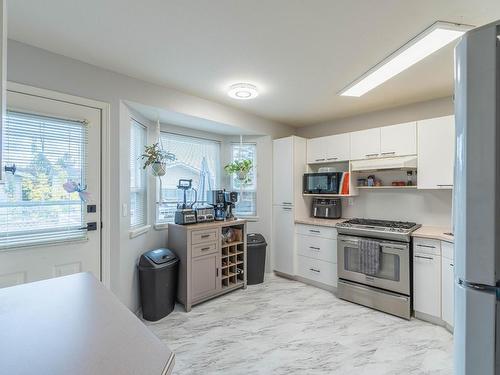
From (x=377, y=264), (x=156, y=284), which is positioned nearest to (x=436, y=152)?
(x=377, y=264)

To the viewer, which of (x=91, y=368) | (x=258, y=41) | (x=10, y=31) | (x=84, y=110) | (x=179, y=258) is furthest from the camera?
(x=179, y=258)

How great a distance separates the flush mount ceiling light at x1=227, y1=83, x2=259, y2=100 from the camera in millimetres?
2654

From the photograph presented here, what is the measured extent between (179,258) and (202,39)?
2.23m

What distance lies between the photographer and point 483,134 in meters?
0.81

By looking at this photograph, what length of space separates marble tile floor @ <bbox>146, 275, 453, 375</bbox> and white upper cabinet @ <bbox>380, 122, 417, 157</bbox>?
6.16 ft

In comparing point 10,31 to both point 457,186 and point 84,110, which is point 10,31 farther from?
point 457,186

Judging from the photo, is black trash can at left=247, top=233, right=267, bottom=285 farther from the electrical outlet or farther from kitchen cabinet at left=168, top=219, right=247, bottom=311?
the electrical outlet

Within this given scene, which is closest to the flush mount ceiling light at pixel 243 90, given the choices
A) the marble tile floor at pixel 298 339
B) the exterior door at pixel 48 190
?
the exterior door at pixel 48 190

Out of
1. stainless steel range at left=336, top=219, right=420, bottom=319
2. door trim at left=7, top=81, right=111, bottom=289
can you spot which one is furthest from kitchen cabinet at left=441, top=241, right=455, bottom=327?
door trim at left=7, top=81, right=111, bottom=289

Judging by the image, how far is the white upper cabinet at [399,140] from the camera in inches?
115

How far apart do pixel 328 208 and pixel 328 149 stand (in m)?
0.88

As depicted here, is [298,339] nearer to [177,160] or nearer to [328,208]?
[328,208]

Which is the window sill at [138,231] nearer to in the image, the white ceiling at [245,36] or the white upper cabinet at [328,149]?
the white ceiling at [245,36]

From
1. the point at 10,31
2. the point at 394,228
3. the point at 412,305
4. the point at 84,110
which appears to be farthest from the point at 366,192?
the point at 10,31
